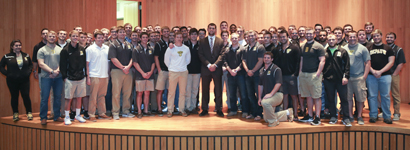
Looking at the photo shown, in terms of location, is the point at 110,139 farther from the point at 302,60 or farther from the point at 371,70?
the point at 371,70

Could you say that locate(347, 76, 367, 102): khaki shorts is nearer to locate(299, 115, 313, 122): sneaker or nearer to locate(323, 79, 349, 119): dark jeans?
locate(323, 79, 349, 119): dark jeans

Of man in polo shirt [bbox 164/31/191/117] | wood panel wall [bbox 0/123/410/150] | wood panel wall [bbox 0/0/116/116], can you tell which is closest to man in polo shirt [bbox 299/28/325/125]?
wood panel wall [bbox 0/123/410/150]

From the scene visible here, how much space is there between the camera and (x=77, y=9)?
23.5 ft

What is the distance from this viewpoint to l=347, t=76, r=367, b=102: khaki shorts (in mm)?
4863

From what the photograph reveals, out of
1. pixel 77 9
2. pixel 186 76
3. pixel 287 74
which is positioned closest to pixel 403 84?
pixel 287 74

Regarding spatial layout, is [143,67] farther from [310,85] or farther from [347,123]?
[347,123]

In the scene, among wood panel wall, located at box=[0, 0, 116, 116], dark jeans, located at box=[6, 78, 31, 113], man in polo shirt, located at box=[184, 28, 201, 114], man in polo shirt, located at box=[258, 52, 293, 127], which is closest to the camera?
man in polo shirt, located at box=[258, 52, 293, 127]

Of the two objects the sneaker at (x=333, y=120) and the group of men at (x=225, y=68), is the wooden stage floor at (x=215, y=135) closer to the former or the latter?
the sneaker at (x=333, y=120)

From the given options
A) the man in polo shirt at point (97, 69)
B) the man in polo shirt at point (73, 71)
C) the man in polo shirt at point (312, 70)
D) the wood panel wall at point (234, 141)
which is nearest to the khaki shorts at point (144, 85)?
the man in polo shirt at point (97, 69)

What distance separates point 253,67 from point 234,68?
0.35m

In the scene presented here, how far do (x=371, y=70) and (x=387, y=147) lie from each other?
121 centimetres

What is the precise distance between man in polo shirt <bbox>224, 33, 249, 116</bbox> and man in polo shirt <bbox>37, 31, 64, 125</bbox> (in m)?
2.76

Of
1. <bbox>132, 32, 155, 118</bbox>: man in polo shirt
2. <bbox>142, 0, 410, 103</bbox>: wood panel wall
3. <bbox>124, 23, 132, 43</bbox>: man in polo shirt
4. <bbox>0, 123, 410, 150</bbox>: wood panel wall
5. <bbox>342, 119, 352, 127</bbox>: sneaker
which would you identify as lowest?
<bbox>0, 123, 410, 150</bbox>: wood panel wall

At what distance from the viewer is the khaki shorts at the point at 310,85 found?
191 inches
